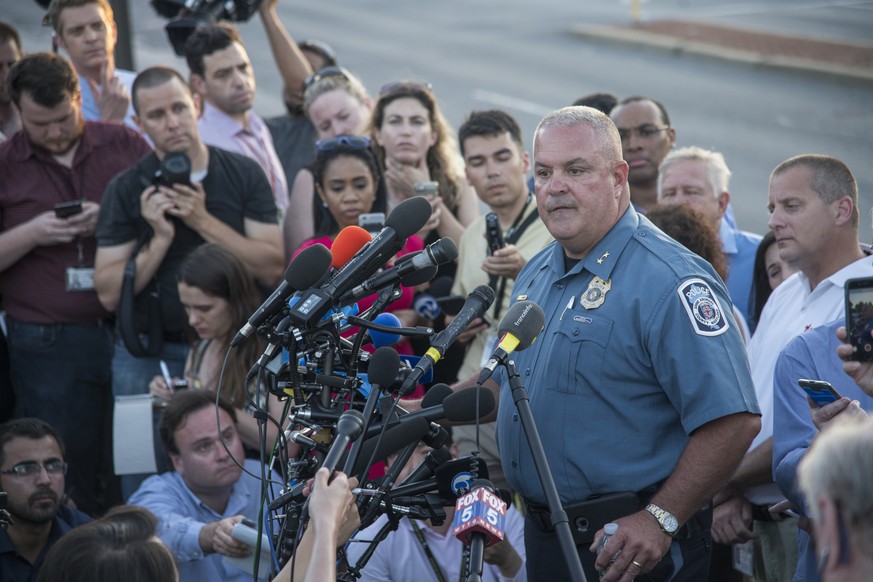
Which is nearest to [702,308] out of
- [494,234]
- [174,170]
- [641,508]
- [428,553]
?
[641,508]

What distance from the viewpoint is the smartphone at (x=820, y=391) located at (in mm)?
3936

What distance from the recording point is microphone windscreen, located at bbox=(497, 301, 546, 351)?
347 cm

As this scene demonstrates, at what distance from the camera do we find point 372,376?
3334 mm

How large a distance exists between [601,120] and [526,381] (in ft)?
3.26

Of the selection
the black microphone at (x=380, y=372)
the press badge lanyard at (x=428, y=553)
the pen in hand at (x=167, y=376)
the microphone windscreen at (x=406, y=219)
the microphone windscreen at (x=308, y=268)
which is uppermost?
the microphone windscreen at (x=406, y=219)

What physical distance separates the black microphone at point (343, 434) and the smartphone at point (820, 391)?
1.63 meters

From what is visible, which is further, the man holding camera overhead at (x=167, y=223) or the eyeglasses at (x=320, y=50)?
the eyeglasses at (x=320, y=50)

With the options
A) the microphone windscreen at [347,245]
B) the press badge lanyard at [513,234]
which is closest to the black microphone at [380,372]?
the microphone windscreen at [347,245]

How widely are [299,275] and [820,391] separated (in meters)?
1.87

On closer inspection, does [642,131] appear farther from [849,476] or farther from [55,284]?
[849,476]

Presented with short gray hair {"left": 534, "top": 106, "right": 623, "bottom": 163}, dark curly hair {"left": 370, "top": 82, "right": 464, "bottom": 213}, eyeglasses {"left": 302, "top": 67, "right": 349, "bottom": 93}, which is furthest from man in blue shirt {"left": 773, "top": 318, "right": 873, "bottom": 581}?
eyeglasses {"left": 302, "top": 67, "right": 349, "bottom": 93}

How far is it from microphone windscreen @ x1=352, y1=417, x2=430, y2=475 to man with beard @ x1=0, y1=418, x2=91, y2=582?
2.54 m

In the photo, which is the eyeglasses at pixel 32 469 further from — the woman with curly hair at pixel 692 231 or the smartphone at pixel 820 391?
the smartphone at pixel 820 391

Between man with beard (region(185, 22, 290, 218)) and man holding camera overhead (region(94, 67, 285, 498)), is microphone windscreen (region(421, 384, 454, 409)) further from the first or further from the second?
man with beard (region(185, 22, 290, 218))
